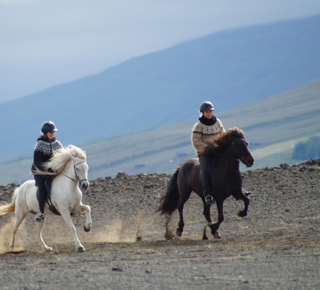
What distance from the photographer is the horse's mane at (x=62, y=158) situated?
12.1m

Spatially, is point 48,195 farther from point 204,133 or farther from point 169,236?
point 204,133

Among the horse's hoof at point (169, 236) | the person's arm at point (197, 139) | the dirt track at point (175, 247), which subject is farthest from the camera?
the horse's hoof at point (169, 236)

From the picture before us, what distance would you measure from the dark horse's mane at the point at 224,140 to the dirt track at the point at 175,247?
175cm

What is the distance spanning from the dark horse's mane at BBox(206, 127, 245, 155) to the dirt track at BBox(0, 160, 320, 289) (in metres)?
1.75

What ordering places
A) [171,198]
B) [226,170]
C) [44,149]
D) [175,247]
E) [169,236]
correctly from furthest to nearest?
[171,198], [169,236], [44,149], [226,170], [175,247]

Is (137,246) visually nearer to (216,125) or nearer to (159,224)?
(216,125)

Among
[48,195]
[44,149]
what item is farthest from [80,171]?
[44,149]

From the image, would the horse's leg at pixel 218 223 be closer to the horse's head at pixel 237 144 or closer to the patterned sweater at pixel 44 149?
the horse's head at pixel 237 144

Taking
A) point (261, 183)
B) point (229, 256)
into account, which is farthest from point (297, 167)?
point (229, 256)

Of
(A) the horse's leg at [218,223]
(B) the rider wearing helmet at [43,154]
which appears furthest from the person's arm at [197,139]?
(B) the rider wearing helmet at [43,154]

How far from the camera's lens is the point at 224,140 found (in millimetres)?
12516

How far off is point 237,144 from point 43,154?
12.6 feet

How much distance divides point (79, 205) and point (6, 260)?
5.98ft

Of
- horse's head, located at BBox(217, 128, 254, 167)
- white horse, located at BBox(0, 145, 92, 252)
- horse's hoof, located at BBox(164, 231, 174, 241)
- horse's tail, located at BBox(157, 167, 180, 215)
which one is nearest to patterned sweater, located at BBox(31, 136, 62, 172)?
white horse, located at BBox(0, 145, 92, 252)
